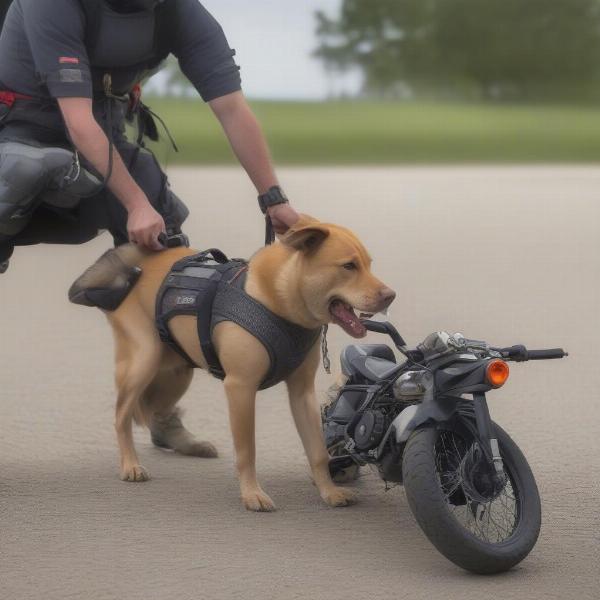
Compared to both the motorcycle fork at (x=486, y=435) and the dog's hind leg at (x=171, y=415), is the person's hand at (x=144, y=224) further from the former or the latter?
the motorcycle fork at (x=486, y=435)

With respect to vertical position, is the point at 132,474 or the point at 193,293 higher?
the point at 193,293

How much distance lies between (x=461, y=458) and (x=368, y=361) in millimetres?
781

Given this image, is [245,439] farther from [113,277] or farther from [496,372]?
[496,372]

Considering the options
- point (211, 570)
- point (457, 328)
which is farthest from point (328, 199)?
point (211, 570)

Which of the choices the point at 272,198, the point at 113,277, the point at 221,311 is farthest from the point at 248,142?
the point at 221,311

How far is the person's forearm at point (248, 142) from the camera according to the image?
18.7 ft

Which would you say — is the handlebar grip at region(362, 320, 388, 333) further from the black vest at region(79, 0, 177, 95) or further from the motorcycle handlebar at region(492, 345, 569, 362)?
the black vest at region(79, 0, 177, 95)

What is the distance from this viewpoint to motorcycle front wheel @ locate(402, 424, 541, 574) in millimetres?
4301

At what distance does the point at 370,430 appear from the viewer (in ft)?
16.2

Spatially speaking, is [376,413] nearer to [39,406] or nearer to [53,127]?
[53,127]

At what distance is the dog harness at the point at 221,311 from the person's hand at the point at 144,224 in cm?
14

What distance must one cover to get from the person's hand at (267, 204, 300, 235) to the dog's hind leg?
674 mm

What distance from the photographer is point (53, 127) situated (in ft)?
18.2

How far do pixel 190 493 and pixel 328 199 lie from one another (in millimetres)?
14186
